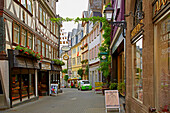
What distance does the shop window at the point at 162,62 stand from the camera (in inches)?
213

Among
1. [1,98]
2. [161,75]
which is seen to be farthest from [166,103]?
[1,98]

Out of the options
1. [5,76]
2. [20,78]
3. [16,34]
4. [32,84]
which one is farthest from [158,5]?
[32,84]

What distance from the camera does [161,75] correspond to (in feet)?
19.0

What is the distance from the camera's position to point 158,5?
228 inches

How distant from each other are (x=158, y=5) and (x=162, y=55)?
1150 millimetres

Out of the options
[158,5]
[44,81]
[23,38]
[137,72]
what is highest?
[23,38]

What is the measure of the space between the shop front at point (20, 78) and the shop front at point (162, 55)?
929 centimetres

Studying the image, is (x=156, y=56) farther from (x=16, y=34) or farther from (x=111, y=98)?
(x=16, y=34)

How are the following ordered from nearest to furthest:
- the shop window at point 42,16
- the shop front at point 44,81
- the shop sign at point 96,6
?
the shop window at point 42,16 → the shop front at point 44,81 → the shop sign at point 96,6

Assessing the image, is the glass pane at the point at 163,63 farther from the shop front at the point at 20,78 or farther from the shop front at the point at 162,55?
the shop front at the point at 20,78

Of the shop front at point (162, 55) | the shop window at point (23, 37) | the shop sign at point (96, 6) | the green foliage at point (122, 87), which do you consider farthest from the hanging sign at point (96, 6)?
the shop front at point (162, 55)

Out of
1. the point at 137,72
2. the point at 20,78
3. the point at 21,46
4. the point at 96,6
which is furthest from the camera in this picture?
the point at 96,6

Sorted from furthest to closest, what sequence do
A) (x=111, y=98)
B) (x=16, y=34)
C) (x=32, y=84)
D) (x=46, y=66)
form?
(x=46, y=66), (x=32, y=84), (x=16, y=34), (x=111, y=98)

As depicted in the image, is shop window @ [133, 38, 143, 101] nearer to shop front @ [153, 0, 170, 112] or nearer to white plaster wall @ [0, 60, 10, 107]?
shop front @ [153, 0, 170, 112]
